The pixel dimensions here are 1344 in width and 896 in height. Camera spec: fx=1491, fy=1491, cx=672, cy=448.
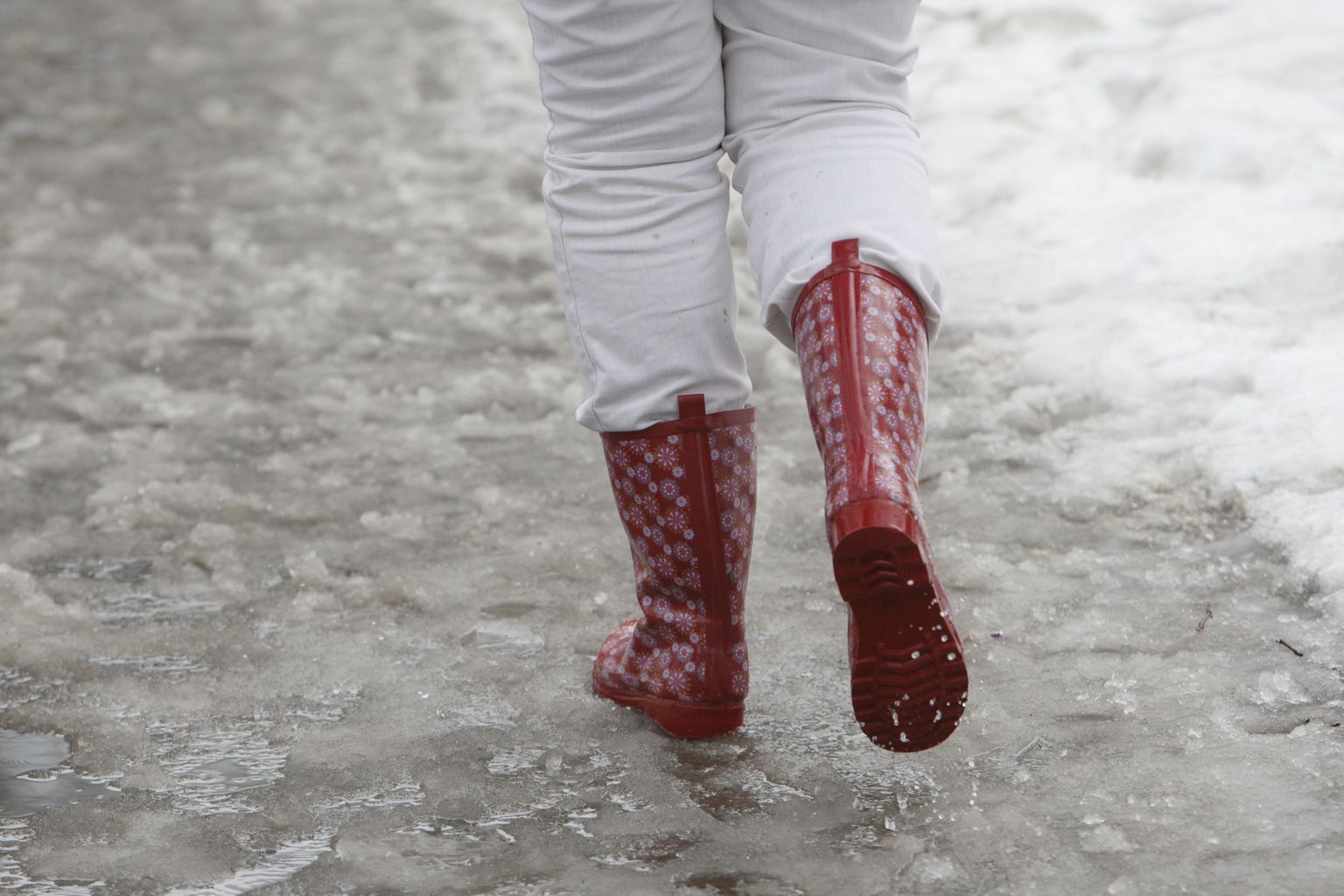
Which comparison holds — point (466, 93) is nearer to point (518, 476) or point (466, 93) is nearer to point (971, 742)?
point (518, 476)

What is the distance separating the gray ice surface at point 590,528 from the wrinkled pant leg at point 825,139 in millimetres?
480

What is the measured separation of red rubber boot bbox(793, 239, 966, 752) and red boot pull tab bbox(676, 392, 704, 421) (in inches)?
4.5

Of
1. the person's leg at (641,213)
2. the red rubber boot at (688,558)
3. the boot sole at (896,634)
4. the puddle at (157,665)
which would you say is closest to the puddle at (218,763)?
the puddle at (157,665)

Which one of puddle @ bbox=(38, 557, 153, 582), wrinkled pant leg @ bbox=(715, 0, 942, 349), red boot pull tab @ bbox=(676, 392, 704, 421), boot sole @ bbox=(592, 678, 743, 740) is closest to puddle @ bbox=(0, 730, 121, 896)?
puddle @ bbox=(38, 557, 153, 582)

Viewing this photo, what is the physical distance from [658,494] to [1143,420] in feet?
3.45

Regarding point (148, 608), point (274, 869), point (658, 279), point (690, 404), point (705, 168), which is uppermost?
point (705, 168)

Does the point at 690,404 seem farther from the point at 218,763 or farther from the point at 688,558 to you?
the point at 218,763

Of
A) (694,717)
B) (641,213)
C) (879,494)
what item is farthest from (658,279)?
(694,717)

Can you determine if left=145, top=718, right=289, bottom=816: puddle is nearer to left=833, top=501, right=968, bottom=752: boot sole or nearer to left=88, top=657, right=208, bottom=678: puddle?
left=88, top=657, right=208, bottom=678: puddle

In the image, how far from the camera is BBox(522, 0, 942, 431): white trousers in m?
1.32

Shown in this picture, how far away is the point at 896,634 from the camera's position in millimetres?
1231

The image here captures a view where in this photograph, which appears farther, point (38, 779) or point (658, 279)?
point (38, 779)

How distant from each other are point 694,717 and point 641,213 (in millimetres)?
517

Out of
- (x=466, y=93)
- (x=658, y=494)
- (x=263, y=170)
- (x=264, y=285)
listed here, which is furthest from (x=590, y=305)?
(x=466, y=93)
